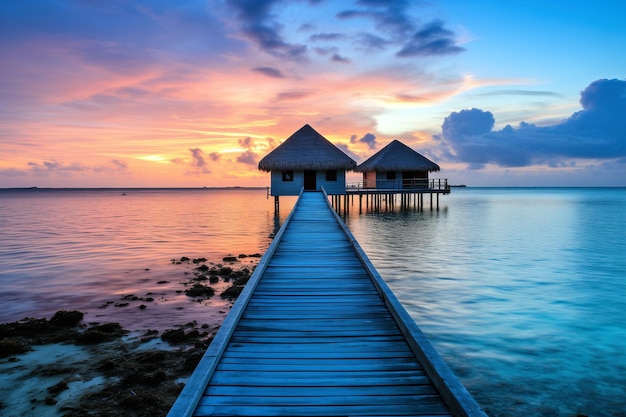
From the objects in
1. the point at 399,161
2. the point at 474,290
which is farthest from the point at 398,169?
the point at 474,290

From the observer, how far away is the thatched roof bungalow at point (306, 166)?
29734 millimetres

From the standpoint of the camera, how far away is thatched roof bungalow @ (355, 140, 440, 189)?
123ft

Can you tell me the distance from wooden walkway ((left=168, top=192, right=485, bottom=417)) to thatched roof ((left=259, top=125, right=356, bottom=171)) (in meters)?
22.5

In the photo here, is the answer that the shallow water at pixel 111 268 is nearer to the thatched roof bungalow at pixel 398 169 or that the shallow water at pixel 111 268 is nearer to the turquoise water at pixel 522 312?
the turquoise water at pixel 522 312

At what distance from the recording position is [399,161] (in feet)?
124

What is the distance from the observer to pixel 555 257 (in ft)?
60.5

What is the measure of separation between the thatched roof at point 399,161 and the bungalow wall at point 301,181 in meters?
7.41

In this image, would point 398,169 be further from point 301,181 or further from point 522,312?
point 522,312

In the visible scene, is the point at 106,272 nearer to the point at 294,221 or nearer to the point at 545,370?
the point at 294,221

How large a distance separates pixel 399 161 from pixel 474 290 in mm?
26382

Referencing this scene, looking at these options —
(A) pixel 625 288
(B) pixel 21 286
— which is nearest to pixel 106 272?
(B) pixel 21 286

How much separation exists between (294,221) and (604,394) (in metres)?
9.01

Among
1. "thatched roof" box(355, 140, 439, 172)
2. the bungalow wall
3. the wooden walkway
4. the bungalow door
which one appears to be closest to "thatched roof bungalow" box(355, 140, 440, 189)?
"thatched roof" box(355, 140, 439, 172)

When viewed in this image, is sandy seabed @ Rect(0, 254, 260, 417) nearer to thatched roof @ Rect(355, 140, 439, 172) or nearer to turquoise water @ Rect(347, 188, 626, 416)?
turquoise water @ Rect(347, 188, 626, 416)
